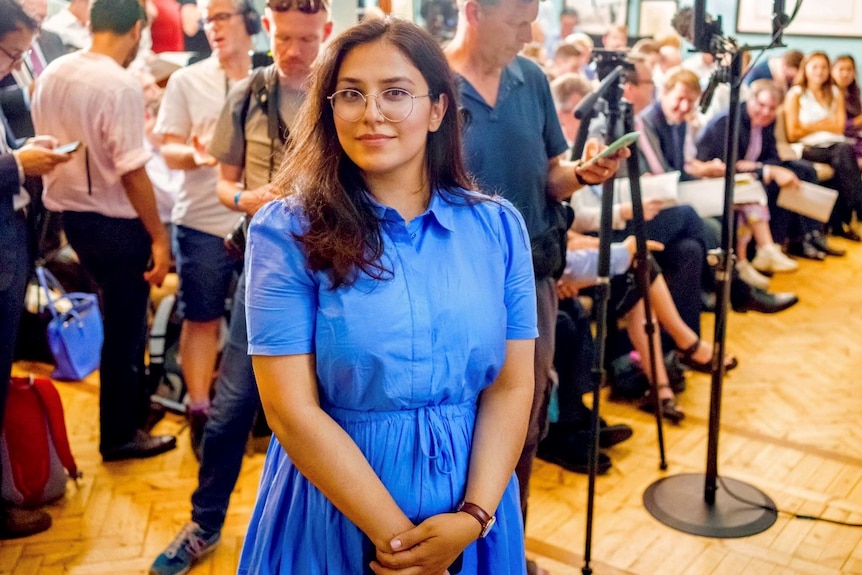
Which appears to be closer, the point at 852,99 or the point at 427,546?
the point at 427,546

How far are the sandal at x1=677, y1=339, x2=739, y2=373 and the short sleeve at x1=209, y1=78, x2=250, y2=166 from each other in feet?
7.17

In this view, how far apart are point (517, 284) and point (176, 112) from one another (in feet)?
6.51

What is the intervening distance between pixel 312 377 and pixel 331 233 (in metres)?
0.21

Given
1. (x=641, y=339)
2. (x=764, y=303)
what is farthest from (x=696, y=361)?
(x=764, y=303)

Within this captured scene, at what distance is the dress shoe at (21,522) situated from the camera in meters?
2.59

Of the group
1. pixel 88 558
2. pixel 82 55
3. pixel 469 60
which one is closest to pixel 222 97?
pixel 82 55

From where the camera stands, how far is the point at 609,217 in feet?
7.47

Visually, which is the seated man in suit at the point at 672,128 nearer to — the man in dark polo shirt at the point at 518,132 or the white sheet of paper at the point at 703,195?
the white sheet of paper at the point at 703,195

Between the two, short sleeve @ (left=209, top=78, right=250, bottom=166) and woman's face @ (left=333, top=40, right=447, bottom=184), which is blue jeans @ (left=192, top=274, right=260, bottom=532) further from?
woman's face @ (left=333, top=40, right=447, bottom=184)

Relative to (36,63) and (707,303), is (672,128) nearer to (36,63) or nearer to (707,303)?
(707,303)

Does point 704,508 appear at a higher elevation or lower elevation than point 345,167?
lower

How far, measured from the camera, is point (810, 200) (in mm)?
5082

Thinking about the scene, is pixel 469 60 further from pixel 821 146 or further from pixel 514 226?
pixel 821 146

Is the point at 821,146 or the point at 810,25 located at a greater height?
the point at 810,25
